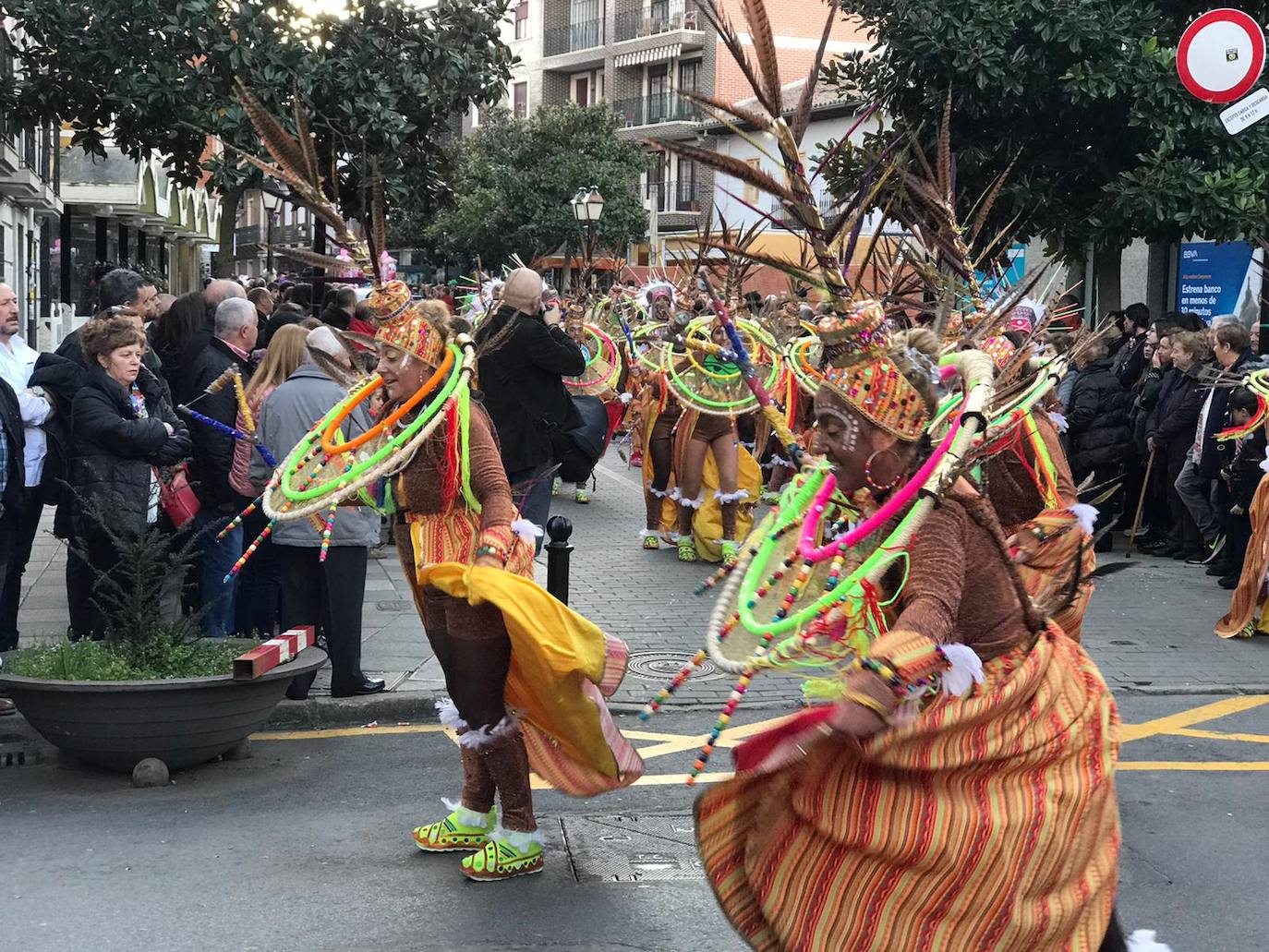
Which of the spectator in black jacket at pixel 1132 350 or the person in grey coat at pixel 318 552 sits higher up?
the spectator in black jacket at pixel 1132 350

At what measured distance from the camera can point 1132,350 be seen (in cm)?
1373

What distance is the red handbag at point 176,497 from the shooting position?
8.09 meters

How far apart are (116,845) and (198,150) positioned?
10.0 m

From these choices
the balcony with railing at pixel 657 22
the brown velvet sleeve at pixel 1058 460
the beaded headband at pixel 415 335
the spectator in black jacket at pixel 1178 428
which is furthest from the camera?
the balcony with railing at pixel 657 22

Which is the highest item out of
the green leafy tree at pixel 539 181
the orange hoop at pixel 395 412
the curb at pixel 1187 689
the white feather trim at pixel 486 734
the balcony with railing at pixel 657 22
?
the balcony with railing at pixel 657 22

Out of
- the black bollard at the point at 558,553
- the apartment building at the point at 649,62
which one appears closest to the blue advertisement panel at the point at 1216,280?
the black bollard at the point at 558,553

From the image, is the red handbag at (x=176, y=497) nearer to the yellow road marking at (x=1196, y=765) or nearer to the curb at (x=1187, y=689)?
the yellow road marking at (x=1196, y=765)

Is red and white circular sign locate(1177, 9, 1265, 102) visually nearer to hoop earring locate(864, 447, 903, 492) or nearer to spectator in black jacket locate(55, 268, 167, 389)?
spectator in black jacket locate(55, 268, 167, 389)

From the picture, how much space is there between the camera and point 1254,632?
31.7 feet

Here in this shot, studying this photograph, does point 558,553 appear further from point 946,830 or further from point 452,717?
point 946,830

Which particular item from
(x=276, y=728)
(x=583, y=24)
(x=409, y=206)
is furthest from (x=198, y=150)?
(x=583, y=24)

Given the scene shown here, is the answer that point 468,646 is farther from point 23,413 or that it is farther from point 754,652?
point 23,413

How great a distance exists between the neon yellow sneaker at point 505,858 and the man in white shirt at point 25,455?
337 centimetres

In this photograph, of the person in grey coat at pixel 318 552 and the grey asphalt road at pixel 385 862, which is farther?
the person in grey coat at pixel 318 552
